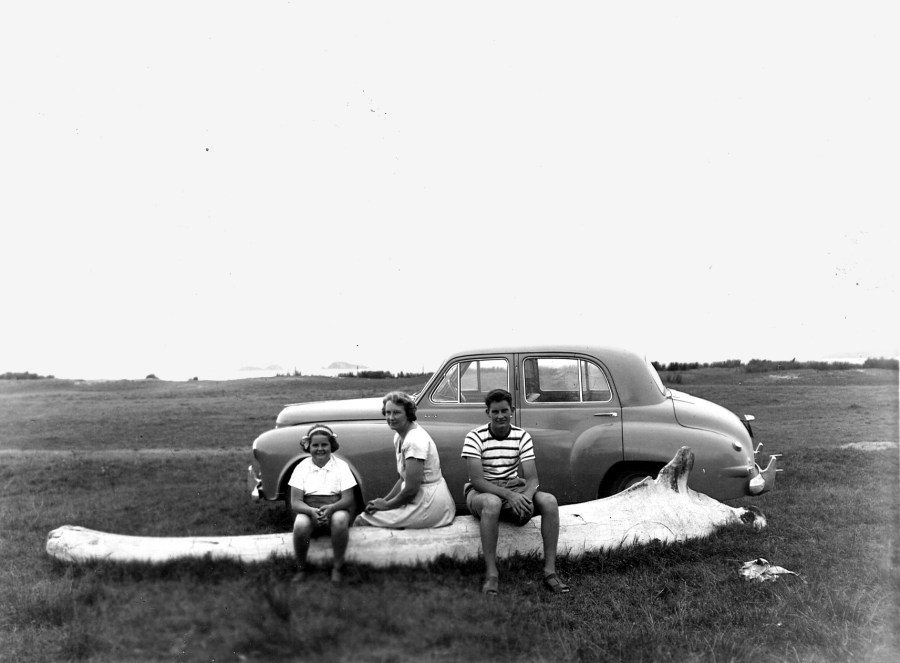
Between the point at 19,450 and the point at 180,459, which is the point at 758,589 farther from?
the point at 19,450

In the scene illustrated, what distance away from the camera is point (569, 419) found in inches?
186

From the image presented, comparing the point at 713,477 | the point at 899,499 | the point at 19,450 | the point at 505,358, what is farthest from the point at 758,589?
the point at 19,450

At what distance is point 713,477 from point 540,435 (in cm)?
133

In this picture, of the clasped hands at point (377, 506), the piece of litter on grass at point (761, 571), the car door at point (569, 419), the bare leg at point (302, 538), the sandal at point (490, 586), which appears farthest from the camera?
the car door at point (569, 419)

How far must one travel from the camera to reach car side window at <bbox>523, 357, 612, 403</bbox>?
16.0 feet

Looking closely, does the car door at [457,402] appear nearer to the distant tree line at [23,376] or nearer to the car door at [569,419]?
the car door at [569,419]

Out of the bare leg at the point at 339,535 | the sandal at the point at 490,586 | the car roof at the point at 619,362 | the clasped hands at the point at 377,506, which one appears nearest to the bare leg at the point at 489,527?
the sandal at the point at 490,586

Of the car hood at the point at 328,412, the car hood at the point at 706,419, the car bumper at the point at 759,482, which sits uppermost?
the car hood at the point at 328,412

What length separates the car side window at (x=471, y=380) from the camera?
4.89 meters

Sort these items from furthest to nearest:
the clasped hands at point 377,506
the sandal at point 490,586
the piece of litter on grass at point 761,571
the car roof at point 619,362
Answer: the car roof at point 619,362 → the piece of litter on grass at point 761,571 → the clasped hands at point 377,506 → the sandal at point 490,586

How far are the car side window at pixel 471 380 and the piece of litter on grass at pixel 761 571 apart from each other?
6.63ft

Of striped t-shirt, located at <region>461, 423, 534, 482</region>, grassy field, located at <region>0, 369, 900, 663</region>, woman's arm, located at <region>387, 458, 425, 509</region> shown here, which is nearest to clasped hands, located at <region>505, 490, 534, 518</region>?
striped t-shirt, located at <region>461, 423, 534, 482</region>

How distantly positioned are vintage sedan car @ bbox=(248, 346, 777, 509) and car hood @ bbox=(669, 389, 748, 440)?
10 mm

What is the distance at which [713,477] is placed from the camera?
466cm
